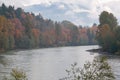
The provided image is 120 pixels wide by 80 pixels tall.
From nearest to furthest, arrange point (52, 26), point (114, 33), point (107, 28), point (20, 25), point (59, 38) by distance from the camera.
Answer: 1. point (114, 33)
2. point (107, 28)
3. point (20, 25)
4. point (59, 38)
5. point (52, 26)

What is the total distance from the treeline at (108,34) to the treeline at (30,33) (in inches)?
1106

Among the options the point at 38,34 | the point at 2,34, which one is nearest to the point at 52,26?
the point at 38,34

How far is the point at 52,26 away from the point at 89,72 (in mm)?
174756

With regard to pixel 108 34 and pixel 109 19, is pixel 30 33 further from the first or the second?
pixel 108 34

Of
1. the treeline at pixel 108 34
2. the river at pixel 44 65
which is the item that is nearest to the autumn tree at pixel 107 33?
the treeline at pixel 108 34

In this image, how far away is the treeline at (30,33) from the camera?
4614 inches

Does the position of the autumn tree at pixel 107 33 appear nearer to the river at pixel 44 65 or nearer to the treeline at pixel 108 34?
the treeline at pixel 108 34

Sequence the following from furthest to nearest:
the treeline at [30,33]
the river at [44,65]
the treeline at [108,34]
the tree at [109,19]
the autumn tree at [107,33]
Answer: the treeline at [30,33]
the tree at [109,19]
the autumn tree at [107,33]
the treeline at [108,34]
the river at [44,65]

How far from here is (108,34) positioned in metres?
92.8

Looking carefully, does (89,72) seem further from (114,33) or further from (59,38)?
(59,38)

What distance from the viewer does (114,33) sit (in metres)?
90.4

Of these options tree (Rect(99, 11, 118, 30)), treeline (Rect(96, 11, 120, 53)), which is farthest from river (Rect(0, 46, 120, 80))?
tree (Rect(99, 11, 118, 30))

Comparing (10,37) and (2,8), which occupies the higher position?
(2,8)

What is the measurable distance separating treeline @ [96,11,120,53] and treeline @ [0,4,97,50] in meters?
28.1
